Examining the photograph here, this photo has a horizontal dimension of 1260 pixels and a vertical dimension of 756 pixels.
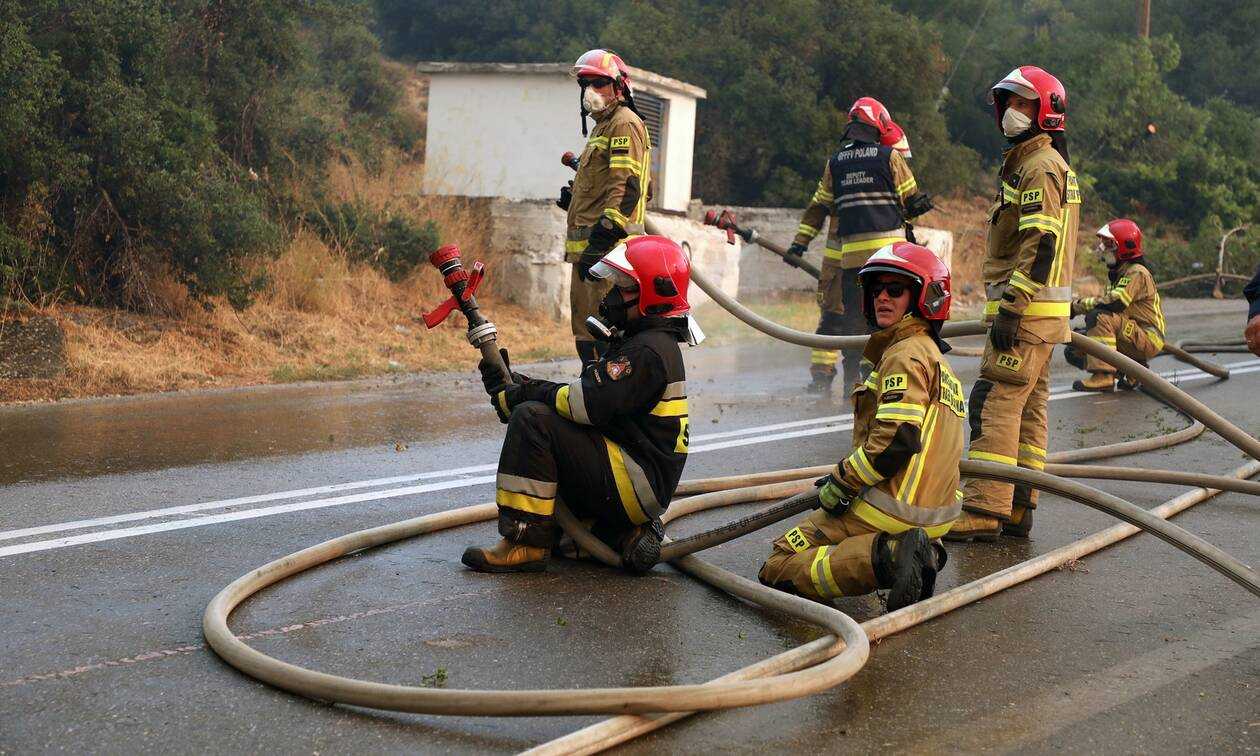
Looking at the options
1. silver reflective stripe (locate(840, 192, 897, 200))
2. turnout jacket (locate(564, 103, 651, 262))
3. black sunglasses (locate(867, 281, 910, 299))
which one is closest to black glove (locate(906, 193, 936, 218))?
silver reflective stripe (locate(840, 192, 897, 200))

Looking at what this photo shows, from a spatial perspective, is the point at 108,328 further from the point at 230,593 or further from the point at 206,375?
the point at 230,593

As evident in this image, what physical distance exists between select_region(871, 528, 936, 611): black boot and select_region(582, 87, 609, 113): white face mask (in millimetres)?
4087

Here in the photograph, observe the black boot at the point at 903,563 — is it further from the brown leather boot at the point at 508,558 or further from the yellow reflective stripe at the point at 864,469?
the brown leather boot at the point at 508,558

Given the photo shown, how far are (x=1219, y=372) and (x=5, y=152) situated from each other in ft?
32.9

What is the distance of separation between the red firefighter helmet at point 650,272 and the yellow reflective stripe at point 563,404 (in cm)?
42

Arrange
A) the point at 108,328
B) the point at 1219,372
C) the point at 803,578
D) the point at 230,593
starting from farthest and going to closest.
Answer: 1. the point at 1219,372
2. the point at 108,328
3. the point at 803,578
4. the point at 230,593

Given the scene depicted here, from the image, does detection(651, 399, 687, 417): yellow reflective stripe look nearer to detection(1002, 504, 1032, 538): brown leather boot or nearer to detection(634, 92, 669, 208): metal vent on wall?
detection(1002, 504, 1032, 538): brown leather boot

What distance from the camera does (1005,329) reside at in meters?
5.70

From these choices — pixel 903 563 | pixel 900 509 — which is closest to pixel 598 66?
pixel 900 509

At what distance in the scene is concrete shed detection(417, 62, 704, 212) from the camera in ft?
51.3

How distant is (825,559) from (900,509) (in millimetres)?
313

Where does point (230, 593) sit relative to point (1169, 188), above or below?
below

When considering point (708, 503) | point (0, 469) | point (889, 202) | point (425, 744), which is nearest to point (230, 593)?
point (425, 744)

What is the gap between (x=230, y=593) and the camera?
13.7 feet
